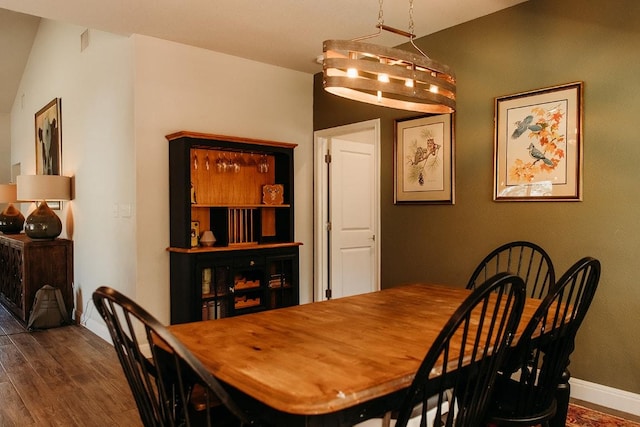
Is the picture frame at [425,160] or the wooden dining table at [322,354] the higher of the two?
the picture frame at [425,160]

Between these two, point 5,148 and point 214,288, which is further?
point 5,148

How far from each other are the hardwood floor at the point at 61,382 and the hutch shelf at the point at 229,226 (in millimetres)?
712

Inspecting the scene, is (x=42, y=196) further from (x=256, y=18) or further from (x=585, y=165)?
(x=585, y=165)

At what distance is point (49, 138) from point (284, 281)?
349 centimetres

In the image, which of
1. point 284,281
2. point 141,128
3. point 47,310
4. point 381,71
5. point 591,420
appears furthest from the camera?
point 47,310

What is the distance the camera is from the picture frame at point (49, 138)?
527 cm

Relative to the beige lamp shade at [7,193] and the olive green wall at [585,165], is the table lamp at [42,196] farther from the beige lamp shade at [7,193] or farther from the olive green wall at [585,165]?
the olive green wall at [585,165]

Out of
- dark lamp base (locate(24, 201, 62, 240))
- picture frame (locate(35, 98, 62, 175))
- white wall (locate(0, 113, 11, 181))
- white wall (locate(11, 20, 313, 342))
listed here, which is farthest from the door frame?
white wall (locate(0, 113, 11, 181))

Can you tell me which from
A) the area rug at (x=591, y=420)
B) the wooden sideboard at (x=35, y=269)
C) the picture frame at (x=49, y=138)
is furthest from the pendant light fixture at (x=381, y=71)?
the picture frame at (x=49, y=138)

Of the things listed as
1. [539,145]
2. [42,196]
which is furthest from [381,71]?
[42,196]

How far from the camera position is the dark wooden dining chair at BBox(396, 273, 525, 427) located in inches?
47.1

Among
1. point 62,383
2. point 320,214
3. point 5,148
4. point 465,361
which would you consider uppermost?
point 5,148

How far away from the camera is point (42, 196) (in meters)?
4.71

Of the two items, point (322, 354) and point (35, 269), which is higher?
point (322, 354)
